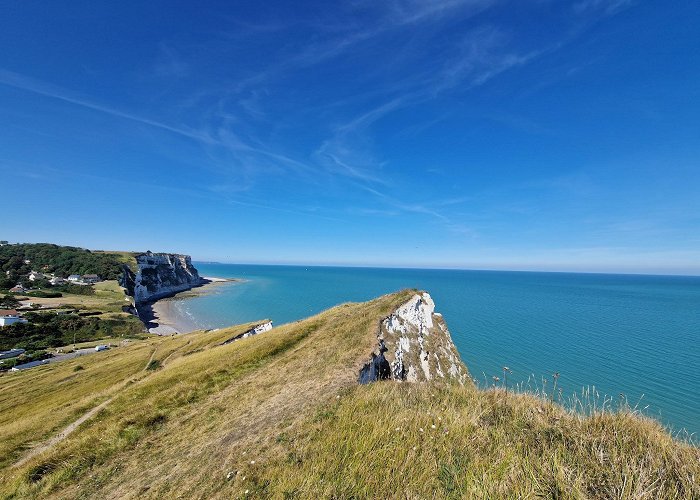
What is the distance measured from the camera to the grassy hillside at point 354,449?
18.1 feet

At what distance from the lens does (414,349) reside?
27.0 metres

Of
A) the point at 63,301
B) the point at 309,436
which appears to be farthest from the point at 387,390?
the point at 63,301

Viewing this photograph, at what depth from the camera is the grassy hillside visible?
18.1 feet

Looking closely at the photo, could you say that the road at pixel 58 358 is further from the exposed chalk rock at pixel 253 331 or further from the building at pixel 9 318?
the exposed chalk rock at pixel 253 331

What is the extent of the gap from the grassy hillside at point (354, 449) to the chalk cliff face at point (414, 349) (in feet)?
10.6

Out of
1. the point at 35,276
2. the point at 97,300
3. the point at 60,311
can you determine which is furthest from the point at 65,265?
the point at 60,311

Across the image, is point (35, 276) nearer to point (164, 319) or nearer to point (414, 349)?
point (164, 319)

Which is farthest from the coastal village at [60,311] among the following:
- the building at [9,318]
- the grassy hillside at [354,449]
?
the grassy hillside at [354,449]

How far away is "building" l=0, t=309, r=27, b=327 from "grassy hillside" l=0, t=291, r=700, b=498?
Answer: 113 metres

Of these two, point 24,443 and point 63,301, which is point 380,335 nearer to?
point 24,443

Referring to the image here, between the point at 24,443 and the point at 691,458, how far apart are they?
36287 mm

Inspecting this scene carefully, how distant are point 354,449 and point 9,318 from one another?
5568 inches

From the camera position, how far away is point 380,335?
2364 cm

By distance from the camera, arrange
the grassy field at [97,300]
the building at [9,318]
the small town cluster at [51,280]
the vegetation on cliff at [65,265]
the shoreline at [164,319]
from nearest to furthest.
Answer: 1. the building at [9,318]
2. the shoreline at [164,319]
3. the grassy field at [97,300]
4. the small town cluster at [51,280]
5. the vegetation on cliff at [65,265]
